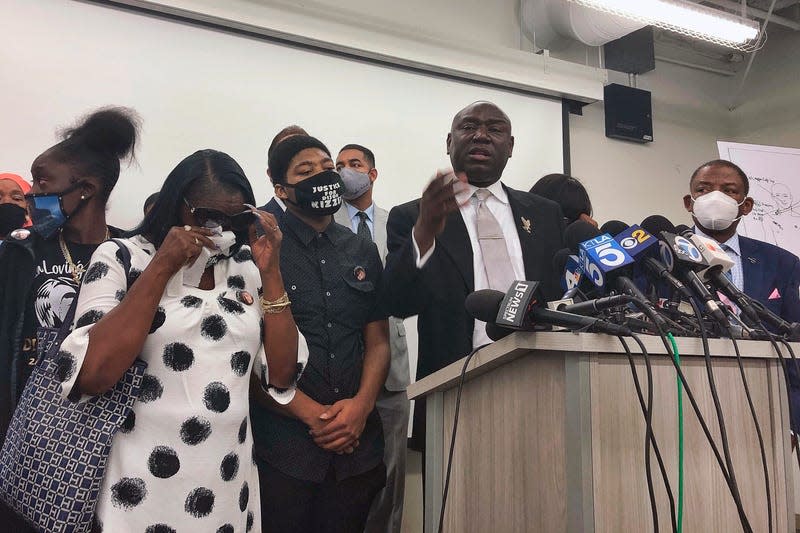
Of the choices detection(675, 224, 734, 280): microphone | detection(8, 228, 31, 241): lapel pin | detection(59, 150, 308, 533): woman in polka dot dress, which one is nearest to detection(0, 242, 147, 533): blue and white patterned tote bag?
detection(59, 150, 308, 533): woman in polka dot dress

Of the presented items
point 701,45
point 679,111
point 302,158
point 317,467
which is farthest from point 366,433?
point 701,45

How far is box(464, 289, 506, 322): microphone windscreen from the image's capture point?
1250 millimetres

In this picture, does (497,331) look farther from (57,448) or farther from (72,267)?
(72,267)

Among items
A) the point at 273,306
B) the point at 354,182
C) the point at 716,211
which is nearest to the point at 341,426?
the point at 273,306

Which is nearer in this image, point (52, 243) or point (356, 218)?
point (52, 243)

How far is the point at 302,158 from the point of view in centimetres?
203

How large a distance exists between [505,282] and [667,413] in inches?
33.5

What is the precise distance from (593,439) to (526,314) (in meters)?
0.24

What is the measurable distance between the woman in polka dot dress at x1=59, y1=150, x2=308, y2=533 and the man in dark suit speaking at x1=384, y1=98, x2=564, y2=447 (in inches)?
14.5

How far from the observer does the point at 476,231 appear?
2.08 metres

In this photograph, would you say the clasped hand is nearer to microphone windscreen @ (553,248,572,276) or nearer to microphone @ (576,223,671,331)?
microphone windscreen @ (553,248,572,276)

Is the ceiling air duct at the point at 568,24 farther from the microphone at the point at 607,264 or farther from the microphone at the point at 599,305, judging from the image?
the microphone at the point at 599,305

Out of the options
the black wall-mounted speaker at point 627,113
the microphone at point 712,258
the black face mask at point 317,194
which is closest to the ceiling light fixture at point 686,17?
the black wall-mounted speaker at point 627,113

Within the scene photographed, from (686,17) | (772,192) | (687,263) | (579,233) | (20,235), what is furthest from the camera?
(686,17)
